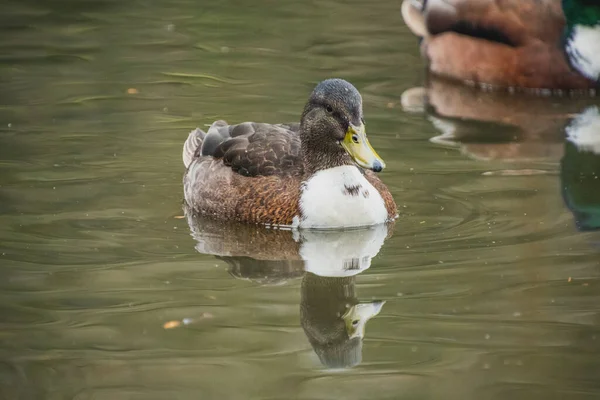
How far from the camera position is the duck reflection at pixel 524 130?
11195 millimetres

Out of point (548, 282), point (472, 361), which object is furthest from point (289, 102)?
point (472, 361)

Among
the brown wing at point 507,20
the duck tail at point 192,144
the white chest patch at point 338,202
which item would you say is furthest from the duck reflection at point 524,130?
the duck tail at point 192,144

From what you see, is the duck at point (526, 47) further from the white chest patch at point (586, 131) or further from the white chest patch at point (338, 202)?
the white chest patch at point (338, 202)

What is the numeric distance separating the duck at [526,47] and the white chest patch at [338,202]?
17.1ft

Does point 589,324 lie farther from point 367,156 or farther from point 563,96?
point 563,96

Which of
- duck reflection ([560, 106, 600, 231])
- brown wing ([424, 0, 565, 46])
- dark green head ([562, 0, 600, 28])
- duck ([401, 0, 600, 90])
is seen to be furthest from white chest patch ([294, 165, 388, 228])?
dark green head ([562, 0, 600, 28])

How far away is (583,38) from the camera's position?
48.0 ft

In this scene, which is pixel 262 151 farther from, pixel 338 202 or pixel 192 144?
pixel 192 144

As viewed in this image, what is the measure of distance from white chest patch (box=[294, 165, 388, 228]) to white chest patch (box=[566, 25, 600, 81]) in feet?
17.6

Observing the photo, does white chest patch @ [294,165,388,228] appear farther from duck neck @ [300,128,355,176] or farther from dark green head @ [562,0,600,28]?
dark green head @ [562,0,600,28]

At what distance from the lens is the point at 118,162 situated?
11602mm

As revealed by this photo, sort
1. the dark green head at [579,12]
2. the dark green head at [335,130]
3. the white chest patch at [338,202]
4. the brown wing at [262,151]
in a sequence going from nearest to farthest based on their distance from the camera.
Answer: the dark green head at [335,130] < the white chest patch at [338,202] < the brown wing at [262,151] < the dark green head at [579,12]

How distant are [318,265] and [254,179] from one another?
130 cm

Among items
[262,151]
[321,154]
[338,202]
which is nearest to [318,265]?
[338,202]
